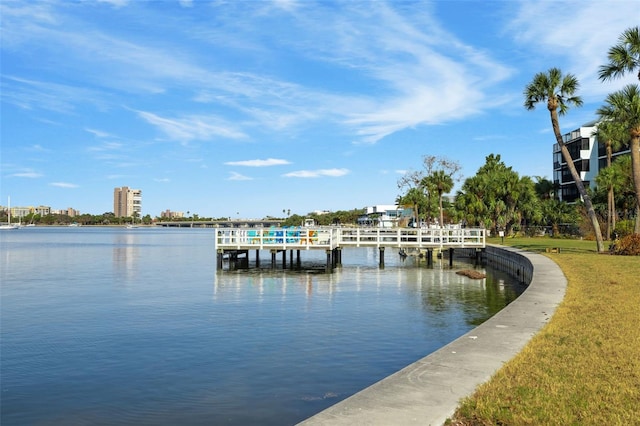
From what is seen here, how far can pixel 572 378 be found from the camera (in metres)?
8.32

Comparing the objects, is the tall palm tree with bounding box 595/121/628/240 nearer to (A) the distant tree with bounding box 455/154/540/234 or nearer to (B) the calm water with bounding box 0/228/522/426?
(A) the distant tree with bounding box 455/154/540/234

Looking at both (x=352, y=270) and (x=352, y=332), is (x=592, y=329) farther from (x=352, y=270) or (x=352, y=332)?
(x=352, y=270)

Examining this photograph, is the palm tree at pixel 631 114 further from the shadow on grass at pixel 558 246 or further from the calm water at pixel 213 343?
the calm water at pixel 213 343

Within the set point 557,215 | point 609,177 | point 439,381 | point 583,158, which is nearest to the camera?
point 439,381

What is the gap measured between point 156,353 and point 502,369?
9.32 meters

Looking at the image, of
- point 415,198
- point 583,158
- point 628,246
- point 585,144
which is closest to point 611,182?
point 628,246

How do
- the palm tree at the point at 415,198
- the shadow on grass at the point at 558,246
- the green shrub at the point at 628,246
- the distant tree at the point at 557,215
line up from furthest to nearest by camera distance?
the palm tree at the point at 415,198
the distant tree at the point at 557,215
the shadow on grass at the point at 558,246
the green shrub at the point at 628,246

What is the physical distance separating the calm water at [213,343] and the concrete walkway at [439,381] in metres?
2.06

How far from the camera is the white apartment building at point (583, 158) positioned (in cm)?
8101

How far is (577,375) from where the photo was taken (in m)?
8.48

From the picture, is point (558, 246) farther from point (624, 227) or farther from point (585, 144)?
point (585, 144)

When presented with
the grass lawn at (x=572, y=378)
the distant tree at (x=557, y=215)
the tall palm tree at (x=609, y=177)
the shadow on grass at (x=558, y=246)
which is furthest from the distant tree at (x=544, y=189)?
the grass lawn at (x=572, y=378)

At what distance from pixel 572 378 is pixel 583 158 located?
83.7 meters

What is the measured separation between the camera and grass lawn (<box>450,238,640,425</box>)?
6898 mm
